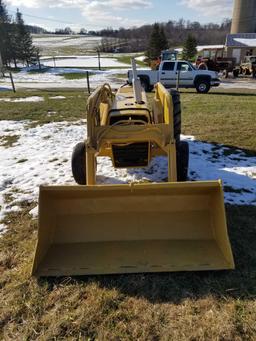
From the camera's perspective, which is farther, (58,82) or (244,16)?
(244,16)

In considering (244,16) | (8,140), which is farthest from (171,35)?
(8,140)

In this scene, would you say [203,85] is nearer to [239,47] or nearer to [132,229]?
[132,229]

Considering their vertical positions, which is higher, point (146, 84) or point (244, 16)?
point (244, 16)

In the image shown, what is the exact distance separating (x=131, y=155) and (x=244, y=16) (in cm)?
5535

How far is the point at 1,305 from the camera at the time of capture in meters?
2.69

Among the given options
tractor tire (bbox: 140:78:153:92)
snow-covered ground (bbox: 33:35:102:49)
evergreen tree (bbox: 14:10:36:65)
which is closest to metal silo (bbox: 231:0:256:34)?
evergreen tree (bbox: 14:10:36:65)

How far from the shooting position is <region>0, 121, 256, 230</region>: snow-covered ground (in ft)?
15.3

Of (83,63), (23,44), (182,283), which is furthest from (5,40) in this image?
(182,283)

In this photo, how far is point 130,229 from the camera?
3.16 m

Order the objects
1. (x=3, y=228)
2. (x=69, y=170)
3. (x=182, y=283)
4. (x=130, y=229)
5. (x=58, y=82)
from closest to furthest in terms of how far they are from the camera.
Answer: (x=182, y=283)
(x=130, y=229)
(x=3, y=228)
(x=69, y=170)
(x=58, y=82)

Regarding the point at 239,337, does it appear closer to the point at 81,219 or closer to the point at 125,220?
the point at 125,220

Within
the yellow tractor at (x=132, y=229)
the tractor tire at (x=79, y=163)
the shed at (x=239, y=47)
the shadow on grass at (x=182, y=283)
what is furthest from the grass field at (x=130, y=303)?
the shed at (x=239, y=47)

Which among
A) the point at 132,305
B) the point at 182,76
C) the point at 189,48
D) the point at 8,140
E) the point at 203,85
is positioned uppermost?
the point at 132,305

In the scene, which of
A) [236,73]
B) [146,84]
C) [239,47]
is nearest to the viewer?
[146,84]
